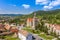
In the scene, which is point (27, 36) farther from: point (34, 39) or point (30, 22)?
point (30, 22)

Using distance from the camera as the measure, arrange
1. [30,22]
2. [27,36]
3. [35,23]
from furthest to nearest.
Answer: [30,22]
[35,23]
[27,36]

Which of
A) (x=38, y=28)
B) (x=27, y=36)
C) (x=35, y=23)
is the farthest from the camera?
(x=35, y=23)

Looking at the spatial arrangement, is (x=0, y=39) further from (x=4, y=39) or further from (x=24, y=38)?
(x=24, y=38)

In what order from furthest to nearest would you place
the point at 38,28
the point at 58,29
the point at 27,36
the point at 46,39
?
1. the point at 38,28
2. the point at 58,29
3. the point at 46,39
4. the point at 27,36

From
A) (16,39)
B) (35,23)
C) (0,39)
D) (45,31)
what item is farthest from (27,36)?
(35,23)

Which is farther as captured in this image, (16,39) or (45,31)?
(45,31)

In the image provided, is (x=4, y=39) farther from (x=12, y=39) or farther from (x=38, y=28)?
(x=38, y=28)

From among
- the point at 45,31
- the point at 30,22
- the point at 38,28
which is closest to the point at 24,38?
the point at 45,31

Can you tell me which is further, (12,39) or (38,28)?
(38,28)

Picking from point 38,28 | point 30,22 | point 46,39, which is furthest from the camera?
point 30,22
